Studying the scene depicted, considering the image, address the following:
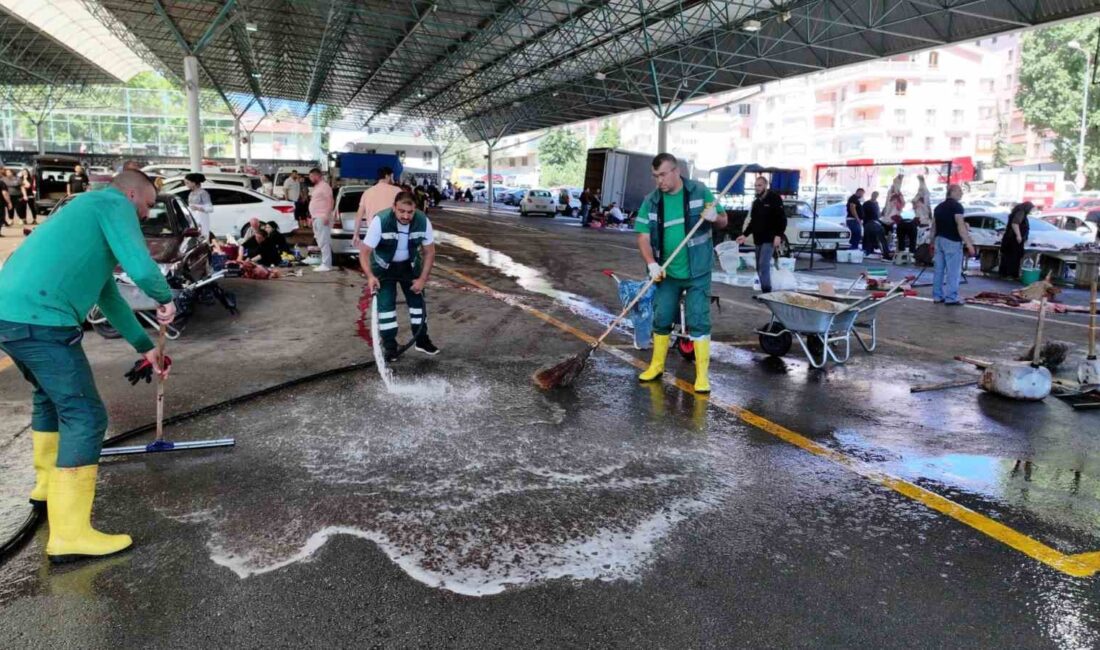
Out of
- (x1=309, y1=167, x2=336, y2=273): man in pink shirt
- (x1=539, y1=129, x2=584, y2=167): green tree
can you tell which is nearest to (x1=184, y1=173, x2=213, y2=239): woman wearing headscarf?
(x1=309, y1=167, x2=336, y2=273): man in pink shirt

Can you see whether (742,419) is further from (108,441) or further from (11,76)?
(11,76)

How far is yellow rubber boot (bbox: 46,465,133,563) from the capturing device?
3371 millimetres

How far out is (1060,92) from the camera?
46875 mm

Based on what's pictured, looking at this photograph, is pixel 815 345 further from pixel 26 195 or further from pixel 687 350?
pixel 26 195

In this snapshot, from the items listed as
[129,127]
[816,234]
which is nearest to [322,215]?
[816,234]

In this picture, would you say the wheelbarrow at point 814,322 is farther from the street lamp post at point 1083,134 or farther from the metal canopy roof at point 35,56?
the street lamp post at point 1083,134

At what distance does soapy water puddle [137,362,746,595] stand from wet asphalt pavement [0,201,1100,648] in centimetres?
2

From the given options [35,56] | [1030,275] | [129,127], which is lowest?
[1030,275]

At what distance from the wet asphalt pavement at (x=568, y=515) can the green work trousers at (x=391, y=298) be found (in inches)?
15.8

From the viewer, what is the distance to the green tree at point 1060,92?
150 ft

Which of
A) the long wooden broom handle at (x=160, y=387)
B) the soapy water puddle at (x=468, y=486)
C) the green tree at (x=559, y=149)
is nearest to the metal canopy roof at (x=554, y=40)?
the soapy water puddle at (x=468, y=486)

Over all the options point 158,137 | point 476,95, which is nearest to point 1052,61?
point 476,95

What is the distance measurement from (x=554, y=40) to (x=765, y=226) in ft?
71.3

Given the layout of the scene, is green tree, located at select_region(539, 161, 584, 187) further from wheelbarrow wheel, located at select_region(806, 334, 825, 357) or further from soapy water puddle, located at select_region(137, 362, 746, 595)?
soapy water puddle, located at select_region(137, 362, 746, 595)
